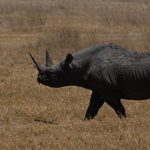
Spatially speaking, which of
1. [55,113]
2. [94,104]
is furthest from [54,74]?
[55,113]

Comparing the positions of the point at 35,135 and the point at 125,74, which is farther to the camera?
the point at 125,74

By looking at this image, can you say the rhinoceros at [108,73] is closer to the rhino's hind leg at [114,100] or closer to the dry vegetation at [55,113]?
the rhino's hind leg at [114,100]

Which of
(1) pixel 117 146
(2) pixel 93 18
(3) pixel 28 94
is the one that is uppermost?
(1) pixel 117 146

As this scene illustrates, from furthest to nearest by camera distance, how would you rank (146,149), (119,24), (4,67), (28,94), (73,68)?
(119,24) < (4,67) < (28,94) < (73,68) < (146,149)

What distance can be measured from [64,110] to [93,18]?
1998 cm

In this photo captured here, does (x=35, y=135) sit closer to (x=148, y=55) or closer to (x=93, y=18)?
(x=148, y=55)

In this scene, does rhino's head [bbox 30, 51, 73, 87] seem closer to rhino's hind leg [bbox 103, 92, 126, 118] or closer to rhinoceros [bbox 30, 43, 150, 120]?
rhinoceros [bbox 30, 43, 150, 120]

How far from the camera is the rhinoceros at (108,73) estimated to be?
737 cm

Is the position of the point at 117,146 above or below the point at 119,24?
above

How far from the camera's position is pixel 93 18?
2825 centimetres

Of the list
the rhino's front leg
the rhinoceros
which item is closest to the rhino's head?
the rhinoceros

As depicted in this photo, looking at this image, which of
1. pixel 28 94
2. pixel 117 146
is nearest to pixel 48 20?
pixel 28 94

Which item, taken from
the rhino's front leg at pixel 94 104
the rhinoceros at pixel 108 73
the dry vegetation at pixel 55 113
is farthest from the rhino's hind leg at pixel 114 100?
the rhino's front leg at pixel 94 104

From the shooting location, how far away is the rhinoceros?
24.2ft
